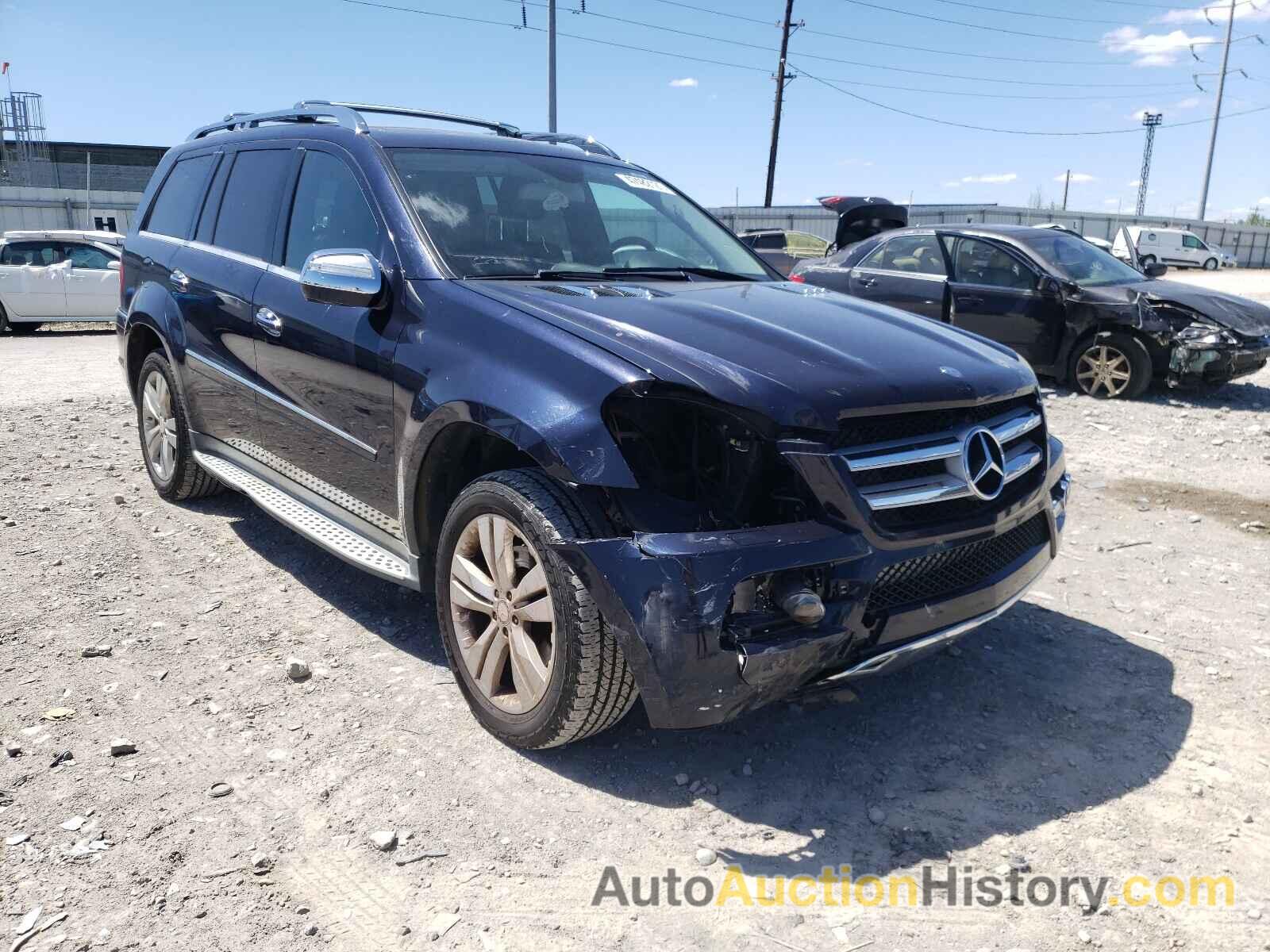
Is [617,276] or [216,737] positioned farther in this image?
[617,276]

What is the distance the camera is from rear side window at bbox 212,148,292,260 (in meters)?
4.18

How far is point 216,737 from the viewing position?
3.12 m

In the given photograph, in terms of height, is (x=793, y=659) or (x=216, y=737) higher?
(x=793, y=659)

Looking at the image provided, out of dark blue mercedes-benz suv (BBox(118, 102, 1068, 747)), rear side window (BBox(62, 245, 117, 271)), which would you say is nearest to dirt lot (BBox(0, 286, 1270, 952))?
dark blue mercedes-benz suv (BBox(118, 102, 1068, 747))

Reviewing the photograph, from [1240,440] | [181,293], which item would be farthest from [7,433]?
[1240,440]

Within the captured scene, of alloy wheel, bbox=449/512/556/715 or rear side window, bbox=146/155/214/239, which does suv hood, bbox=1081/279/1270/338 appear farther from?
alloy wheel, bbox=449/512/556/715

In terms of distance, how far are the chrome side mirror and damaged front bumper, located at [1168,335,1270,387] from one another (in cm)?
757

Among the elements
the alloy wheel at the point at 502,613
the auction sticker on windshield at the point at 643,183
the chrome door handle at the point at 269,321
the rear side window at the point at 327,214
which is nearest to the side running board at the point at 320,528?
the alloy wheel at the point at 502,613

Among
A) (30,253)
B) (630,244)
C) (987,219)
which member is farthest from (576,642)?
(987,219)

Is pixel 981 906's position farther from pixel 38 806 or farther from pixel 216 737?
pixel 38 806

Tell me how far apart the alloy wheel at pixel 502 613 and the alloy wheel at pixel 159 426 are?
290cm

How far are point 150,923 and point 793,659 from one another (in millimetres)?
1637

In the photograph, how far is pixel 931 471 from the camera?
2713 millimetres

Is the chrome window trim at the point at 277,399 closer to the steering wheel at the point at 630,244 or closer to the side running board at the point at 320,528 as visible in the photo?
the side running board at the point at 320,528
